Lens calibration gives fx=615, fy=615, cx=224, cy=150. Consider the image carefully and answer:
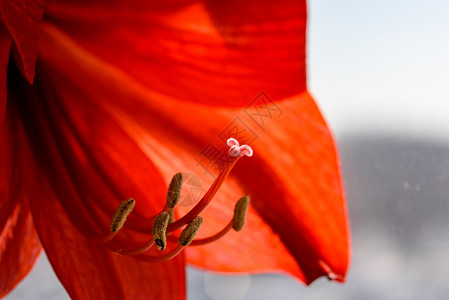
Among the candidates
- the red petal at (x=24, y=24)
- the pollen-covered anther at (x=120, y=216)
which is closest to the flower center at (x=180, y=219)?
the pollen-covered anther at (x=120, y=216)

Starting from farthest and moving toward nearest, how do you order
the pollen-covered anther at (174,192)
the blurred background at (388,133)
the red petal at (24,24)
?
1. the blurred background at (388,133)
2. the pollen-covered anther at (174,192)
3. the red petal at (24,24)

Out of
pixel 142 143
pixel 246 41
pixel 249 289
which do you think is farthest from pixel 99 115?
pixel 249 289

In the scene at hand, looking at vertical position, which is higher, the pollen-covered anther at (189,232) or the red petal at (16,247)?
the red petal at (16,247)

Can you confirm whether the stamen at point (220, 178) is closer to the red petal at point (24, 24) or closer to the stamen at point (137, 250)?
the stamen at point (137, 250)

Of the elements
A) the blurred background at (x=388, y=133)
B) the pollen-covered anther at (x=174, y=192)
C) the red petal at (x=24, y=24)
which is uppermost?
the red petal at (x=24, y=24)

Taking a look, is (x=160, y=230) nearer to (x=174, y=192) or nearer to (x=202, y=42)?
(x=174, y=192)

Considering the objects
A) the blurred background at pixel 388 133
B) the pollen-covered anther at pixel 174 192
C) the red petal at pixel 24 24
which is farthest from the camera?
the blurred background at pixel 388 133

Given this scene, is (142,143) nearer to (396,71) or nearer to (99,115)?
(99,115)
